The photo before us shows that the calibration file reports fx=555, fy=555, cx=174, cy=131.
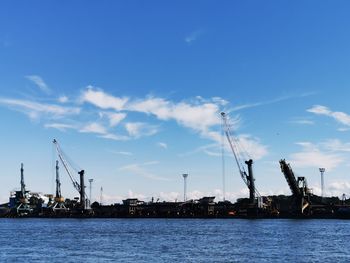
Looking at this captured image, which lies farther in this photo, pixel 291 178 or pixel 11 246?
pixel 291 178

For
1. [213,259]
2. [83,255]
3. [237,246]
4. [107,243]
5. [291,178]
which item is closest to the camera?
[213,259]

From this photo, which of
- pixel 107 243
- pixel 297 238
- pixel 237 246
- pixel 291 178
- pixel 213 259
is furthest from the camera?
pixel 291 178

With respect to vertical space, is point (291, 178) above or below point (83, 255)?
above

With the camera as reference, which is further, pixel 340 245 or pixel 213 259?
pixel 340 245

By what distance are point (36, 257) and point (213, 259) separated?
25.1 m

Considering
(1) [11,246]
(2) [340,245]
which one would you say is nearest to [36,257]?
(1) [11,246]

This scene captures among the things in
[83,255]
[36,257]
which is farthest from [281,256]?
[36,257]

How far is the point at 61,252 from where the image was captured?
8519 cm

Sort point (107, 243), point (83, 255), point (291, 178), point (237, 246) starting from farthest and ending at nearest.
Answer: point (291, 178), point (107, 243), point (237, 246), point (83, 255)

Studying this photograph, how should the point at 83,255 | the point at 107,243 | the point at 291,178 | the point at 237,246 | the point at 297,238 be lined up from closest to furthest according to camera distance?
the point at 83,255 < the point at 237,246 < the point at 107,243 < the point at 297,238 < the point at 291,178

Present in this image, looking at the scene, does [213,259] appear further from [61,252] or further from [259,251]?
[61,252]

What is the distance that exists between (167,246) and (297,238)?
3012cm

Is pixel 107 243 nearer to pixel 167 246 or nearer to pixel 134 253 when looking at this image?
pixel 167 246

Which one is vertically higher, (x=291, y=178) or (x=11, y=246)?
(x=291, y=178)
